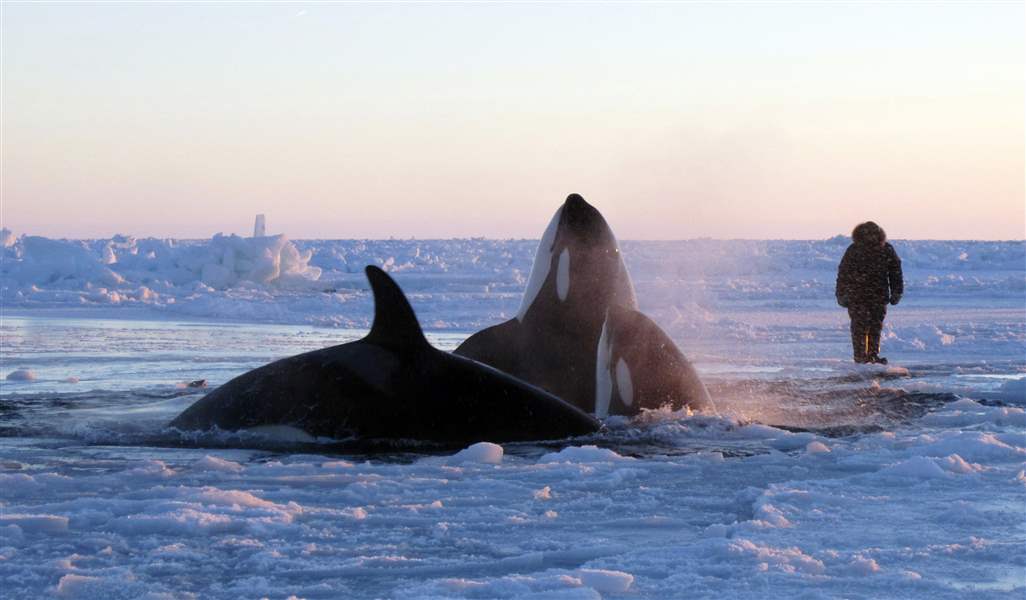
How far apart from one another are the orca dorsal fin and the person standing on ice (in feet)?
24.2

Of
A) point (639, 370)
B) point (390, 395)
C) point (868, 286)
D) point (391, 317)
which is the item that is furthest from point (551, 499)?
point (868, 286)

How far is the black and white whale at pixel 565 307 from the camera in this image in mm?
8789

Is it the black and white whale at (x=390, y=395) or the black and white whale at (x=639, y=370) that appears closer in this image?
the black and white whale at (x=390, y=395)

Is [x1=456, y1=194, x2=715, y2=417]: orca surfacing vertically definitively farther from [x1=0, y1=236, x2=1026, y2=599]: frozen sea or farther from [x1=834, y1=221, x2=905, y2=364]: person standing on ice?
[x1=834, y1=221, x2=905, y2=364]: person standing on ice

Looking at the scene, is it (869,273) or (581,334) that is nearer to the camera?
(581,334)

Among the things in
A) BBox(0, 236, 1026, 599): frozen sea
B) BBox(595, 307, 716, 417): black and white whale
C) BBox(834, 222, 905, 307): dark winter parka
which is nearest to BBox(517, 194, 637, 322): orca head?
BBox(595, 307, 716, 417): black and white whale

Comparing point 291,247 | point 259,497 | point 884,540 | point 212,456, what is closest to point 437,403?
point 212,456

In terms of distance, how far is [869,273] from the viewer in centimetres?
1323

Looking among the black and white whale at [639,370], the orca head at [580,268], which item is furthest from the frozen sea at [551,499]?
the orca head at [580,268]

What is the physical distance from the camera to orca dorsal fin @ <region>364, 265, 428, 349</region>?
7020 mm

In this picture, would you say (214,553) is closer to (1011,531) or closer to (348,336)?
(1011,531)

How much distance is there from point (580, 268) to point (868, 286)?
5.45 m

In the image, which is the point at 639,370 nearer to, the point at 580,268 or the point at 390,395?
the point at 580,268

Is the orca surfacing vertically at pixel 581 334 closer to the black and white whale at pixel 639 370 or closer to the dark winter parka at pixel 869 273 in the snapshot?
the black and white whale at pixel 639 370
